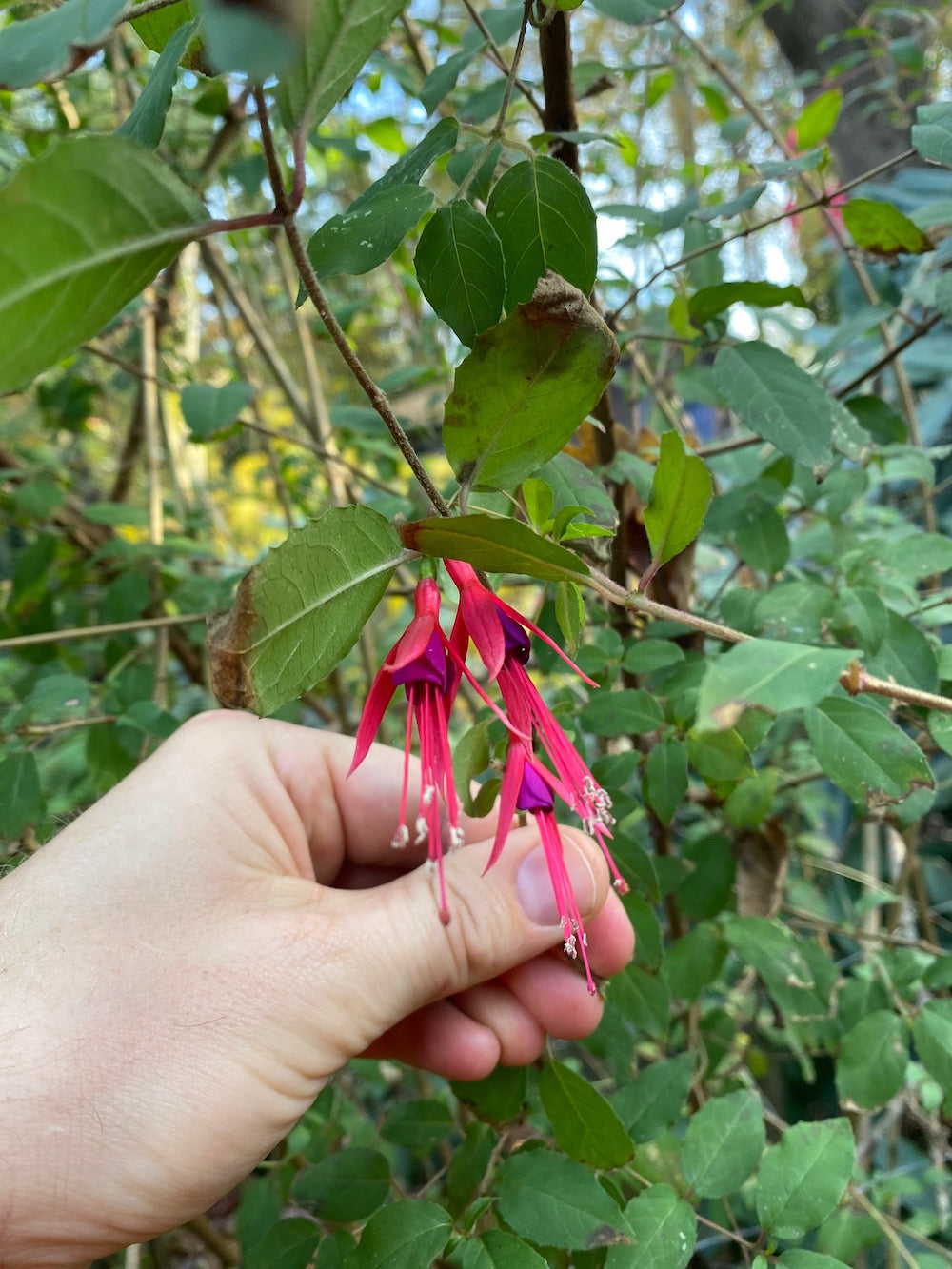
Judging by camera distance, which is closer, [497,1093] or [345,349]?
[345,349]

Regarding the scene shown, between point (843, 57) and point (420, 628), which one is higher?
point (843, 57)

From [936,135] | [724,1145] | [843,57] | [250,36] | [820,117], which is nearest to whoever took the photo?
[250,36]

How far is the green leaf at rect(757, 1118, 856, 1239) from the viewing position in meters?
0.52

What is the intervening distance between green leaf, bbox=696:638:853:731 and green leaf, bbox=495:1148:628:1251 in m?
0.38

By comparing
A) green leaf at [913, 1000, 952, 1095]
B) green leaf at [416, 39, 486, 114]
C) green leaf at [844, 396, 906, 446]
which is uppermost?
green leaf at [416, 39, 486, 114]

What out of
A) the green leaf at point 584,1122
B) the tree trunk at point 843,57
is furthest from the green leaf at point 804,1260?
the tree trunk at point 843,57

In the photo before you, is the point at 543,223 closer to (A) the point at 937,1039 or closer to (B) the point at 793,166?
(B) the point at 793,166

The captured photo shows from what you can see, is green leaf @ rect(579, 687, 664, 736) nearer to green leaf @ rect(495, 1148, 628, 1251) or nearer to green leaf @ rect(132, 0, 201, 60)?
green leaf @ rect(495, 1148, 628, 1251)

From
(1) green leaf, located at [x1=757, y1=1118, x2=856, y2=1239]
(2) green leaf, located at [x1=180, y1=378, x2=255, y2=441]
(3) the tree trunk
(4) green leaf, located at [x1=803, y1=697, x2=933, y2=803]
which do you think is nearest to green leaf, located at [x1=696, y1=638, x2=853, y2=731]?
(4) green leaf, located at [x1=803, y1=697, x2=933, y2=803]

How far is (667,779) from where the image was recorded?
2.01ft

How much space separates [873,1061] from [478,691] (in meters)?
0.55

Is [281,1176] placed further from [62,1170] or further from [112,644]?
[112,644]

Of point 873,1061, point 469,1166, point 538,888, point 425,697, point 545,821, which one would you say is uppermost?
point 425,697

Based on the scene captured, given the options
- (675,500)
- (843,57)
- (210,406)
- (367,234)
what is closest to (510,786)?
(675,500)
